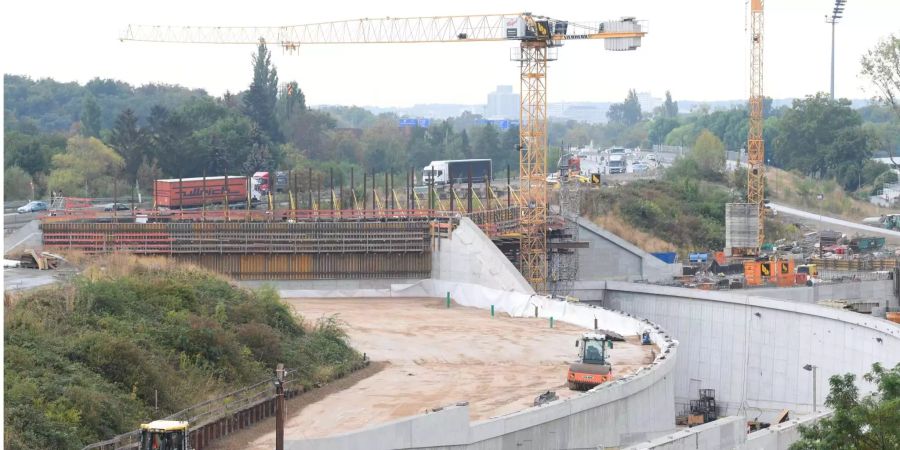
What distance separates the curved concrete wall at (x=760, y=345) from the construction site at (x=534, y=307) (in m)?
0.10

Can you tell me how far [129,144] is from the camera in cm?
11394

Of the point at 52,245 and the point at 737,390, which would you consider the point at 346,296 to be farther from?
the point at 737,390

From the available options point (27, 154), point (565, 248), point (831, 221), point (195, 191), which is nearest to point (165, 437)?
point (565, 248)

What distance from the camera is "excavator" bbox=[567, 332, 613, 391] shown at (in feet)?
136

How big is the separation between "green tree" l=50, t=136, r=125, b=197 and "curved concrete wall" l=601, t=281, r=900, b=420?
47.7 meters

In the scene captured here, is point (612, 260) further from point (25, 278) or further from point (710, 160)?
point (710, 160)

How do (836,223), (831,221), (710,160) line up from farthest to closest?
(710,160) < (831,221) < (836,223)

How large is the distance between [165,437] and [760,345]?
134 ft

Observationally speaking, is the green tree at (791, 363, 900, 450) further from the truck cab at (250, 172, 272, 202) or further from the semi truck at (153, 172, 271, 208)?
Answer: the truck cab at (250, 172, 272, 202)

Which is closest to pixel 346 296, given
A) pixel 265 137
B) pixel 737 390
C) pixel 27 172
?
pixel 737 390

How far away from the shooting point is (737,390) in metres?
62.0

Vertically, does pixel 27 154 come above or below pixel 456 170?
above

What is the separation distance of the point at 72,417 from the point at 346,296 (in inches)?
1503

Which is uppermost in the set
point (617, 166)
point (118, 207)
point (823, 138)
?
point (823, 138)
